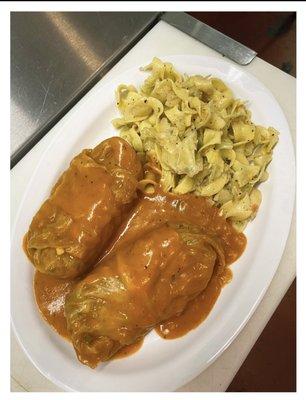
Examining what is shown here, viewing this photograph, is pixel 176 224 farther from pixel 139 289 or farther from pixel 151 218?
pixel 139 289

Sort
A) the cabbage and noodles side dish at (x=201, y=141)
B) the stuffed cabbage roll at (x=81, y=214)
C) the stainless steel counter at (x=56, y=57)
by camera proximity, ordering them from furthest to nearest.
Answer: the stainless steel counter at (x=56, y=57), the cabbage and noodles side dish at (x=201, y=141), the stuffed cabbage roll at (x=81, y=214)

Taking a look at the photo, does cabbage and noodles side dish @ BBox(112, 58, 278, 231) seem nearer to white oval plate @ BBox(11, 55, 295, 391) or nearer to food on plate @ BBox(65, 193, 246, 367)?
white oval plate @ BBox(11, 55, 295, 391)


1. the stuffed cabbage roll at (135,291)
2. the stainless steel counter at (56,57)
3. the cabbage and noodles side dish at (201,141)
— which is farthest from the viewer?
the stainless steel counter at (56,57)

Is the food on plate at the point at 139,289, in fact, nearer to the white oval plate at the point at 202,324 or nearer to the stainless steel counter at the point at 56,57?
the white oval plate at the point at 202,324

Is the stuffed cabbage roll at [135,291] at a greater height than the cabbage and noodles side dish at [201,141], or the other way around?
the cabbage and noodles side dish at [201,141]

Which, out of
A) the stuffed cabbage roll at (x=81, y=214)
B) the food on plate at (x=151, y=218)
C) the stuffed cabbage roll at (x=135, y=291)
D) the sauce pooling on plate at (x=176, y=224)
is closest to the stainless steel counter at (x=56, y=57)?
the food on plate at (x=151, y=218)

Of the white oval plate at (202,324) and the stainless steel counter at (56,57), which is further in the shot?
the stainless steel counter at (56,57)

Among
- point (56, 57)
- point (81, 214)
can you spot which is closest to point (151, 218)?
point (81, 214)

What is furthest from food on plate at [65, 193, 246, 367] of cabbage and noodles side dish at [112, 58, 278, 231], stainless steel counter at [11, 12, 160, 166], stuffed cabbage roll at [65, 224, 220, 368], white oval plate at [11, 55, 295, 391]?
stainless steel counter at [11, 12, 160, 166]
